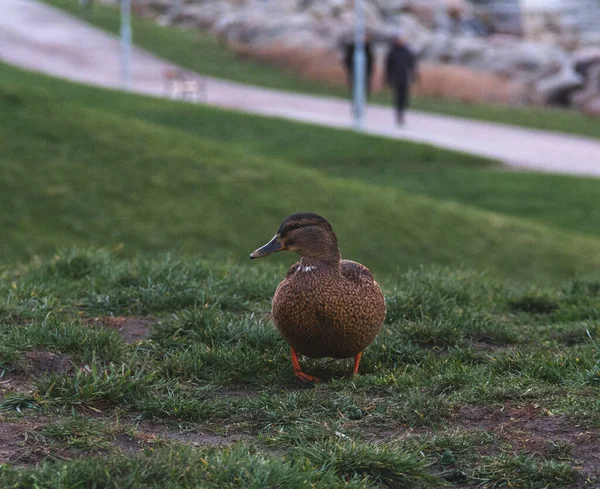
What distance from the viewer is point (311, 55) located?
35.6 m

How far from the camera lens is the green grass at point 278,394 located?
384 centimetres

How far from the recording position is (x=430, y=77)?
33844 millimetres

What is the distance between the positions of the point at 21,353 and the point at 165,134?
1087 centimetres

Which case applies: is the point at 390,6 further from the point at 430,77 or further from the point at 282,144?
the point at 282,144

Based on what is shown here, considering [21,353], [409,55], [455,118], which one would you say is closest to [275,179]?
[21,353]

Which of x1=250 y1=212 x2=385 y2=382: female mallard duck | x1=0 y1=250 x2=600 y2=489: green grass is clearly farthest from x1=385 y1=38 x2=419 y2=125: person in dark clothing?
x1=250 y1=212 x2=385 y2=382: female mallard duck

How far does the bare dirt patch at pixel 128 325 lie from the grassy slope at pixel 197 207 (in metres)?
5.30

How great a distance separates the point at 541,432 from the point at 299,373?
134 centimetres

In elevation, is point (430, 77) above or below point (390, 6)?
below

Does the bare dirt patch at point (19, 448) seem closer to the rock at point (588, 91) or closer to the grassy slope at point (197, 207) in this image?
the grassy slope at point (197, 207)

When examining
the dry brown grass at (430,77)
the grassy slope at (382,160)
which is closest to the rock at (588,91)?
the dry brown grass at (430,77)

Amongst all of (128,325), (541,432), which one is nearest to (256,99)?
(128,325)

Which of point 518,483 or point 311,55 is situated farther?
point 311,55

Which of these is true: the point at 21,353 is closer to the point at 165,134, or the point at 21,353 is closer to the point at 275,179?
the point at 275,179
